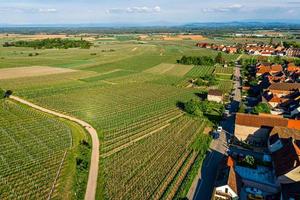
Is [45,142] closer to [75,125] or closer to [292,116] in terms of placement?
[75,125]

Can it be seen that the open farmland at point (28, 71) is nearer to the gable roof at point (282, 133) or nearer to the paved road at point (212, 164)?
the paved road at point (212, 164)

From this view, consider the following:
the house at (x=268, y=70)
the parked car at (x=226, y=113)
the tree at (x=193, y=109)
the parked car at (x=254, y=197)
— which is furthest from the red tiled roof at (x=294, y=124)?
the house at (x=268, y=70)

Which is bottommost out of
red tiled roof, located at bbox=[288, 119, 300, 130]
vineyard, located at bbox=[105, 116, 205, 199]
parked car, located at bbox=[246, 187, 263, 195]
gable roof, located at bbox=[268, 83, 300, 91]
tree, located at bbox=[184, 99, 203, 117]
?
parked car, located at bbox=[246, 187, 263, 195]

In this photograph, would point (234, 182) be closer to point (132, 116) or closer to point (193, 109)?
point (193, 109)

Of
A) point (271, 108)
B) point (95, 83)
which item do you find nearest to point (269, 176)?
point (271, 108)

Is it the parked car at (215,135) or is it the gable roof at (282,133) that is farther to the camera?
the parked car at (215,135)

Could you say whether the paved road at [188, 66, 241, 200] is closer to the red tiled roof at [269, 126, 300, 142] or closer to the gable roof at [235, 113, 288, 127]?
the gable roof at [235, 113, 288, 127]

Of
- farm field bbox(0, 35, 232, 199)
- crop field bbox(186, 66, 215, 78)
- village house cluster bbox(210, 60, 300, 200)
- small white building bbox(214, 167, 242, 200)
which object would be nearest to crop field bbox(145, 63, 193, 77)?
farm field bbox(0, 35, 232, 199)
